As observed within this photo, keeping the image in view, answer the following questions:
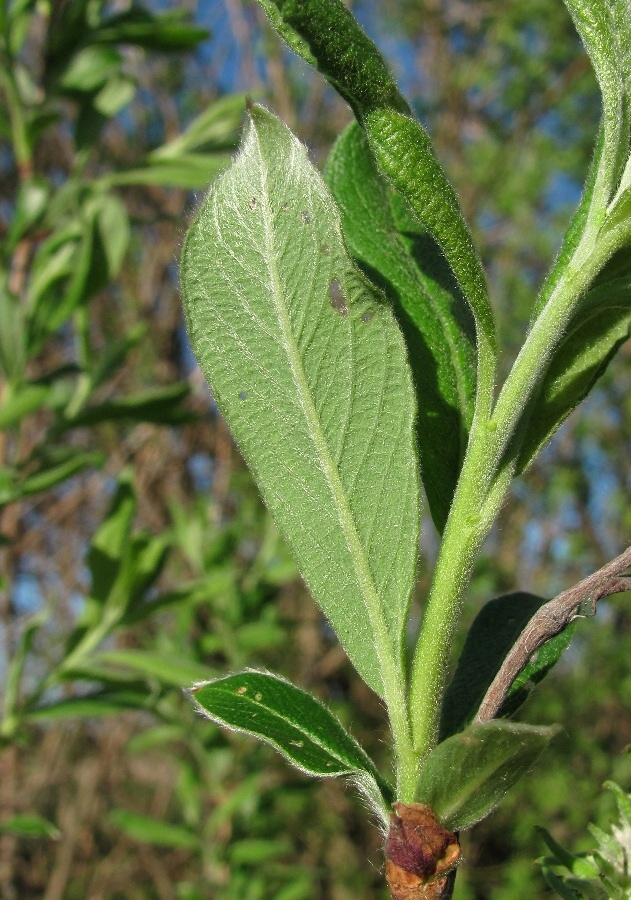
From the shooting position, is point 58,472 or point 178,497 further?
point 178,497

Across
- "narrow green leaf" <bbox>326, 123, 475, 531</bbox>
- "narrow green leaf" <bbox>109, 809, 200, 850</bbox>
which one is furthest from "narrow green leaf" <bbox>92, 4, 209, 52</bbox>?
"narrow green leaf" <bbox>109, 809, 200, 850</bbox>

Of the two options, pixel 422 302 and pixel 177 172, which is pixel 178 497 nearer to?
pixel 177 172

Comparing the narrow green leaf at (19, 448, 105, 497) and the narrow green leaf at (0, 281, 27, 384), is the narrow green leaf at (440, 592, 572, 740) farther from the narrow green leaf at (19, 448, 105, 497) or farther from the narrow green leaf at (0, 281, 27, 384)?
the narrow green leaf at (0, 281, 27, 384)

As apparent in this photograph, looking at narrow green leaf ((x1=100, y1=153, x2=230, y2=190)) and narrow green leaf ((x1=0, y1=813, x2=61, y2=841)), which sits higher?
narrow green leaf ((x1=100, y1=153, x2=230, y2=190))

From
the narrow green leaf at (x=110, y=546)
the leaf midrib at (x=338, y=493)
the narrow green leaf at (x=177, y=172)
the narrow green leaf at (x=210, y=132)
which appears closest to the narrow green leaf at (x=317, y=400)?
the leaf midrib at (x=338, y=493)

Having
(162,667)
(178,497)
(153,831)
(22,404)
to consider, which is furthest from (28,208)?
(178,497)

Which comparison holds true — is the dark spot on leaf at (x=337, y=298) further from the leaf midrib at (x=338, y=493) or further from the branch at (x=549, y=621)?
the branch at (x=549, y=621)
